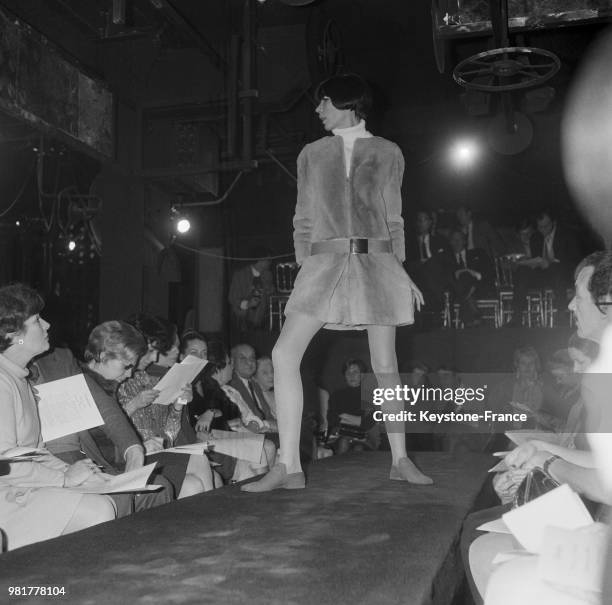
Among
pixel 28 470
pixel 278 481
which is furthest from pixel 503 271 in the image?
pixel 28 470

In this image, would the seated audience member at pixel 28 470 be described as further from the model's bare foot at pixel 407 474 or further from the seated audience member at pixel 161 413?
the model's bare foot at pixel 407 474

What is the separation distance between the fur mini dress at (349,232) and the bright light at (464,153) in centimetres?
663

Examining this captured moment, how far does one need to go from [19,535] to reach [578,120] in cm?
735

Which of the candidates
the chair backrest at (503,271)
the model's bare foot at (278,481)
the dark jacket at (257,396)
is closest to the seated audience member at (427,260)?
the chair backrest at (503,271)

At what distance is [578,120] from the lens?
7691 millimetres

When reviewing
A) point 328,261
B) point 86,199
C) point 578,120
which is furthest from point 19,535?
point 578,120

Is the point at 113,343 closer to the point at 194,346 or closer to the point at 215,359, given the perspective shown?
the point at 194,346

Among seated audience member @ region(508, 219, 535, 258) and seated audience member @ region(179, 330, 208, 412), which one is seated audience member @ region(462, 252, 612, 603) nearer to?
seated audience member @ region(179, 330, 208, 412)

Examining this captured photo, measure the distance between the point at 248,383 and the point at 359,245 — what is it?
2578mm

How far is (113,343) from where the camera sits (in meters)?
2.56

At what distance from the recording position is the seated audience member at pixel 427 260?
7.89m

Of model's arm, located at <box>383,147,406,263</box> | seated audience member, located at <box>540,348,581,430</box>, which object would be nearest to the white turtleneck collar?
Result: model's arm, located at <box>383,147,406,263</box>

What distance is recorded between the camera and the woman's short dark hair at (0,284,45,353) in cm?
210

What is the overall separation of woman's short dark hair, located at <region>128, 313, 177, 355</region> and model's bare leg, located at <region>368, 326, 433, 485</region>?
1.40 m
